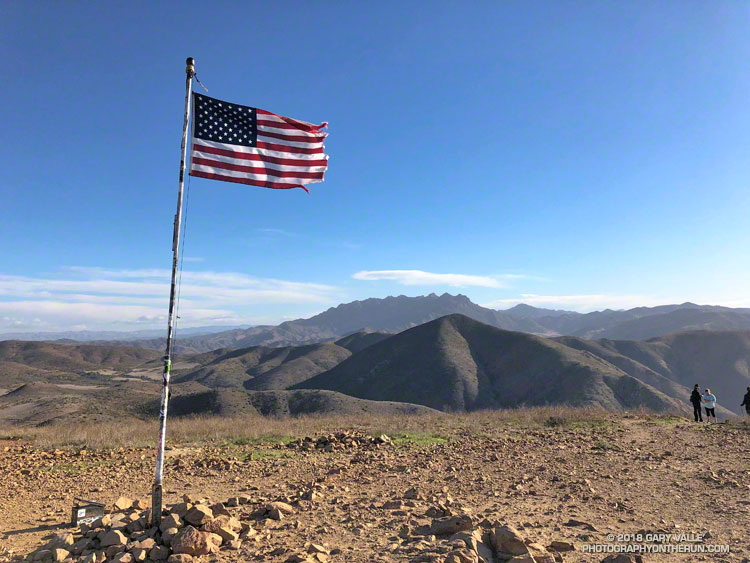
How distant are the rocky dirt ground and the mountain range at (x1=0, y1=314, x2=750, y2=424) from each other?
30.1 meters

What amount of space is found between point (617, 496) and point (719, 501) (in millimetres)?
1614

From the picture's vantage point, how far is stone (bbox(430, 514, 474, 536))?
5.91m

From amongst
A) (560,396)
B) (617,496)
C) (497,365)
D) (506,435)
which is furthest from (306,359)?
(617,496)

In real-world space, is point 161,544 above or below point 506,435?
above

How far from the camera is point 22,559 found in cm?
543

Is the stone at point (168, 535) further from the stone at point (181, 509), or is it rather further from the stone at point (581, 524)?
the stone at point (581, 524)

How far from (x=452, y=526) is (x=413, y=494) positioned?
184 centimetres

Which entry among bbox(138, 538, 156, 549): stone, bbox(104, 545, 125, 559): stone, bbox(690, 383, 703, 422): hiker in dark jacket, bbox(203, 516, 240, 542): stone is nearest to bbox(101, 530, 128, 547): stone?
bbox(104, 545, 125, 559): stone

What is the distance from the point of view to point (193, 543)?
207 inches

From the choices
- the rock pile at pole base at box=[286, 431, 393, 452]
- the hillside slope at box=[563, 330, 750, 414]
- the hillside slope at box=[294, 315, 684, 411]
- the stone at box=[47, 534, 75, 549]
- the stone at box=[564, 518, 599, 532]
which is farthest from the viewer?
the hillside slope at box=[563, 330, 750, 414]

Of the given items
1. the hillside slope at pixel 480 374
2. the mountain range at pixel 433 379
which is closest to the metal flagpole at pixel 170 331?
the mountain range at pixel 433 379

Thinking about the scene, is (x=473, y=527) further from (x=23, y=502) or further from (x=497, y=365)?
(x=497, y=365)

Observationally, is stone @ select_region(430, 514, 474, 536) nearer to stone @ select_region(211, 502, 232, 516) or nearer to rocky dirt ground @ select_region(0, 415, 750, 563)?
rocky dirt ground @ select_region(0, 415, 750, 563)

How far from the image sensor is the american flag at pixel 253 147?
22.3ft
